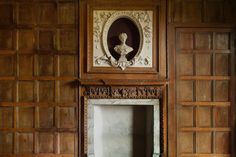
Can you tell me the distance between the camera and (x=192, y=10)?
4.55 metres

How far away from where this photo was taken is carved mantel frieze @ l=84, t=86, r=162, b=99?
4.48 metres

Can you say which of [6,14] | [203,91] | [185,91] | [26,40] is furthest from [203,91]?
[6,14]

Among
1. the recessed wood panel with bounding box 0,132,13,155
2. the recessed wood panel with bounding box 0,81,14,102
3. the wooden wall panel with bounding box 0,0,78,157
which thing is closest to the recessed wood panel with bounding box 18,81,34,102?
the wooden wall panel with bounding box 0,0,78,157

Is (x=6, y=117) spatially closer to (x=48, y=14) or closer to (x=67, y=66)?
(x=67, y=66)

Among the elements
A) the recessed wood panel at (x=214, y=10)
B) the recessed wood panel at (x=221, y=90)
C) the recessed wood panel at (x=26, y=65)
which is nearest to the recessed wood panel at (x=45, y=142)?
the recessed wood panel at (x=26, y=65)

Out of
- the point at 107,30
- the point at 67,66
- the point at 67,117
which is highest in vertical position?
the point at 107,30

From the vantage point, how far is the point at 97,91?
4488 millimetres

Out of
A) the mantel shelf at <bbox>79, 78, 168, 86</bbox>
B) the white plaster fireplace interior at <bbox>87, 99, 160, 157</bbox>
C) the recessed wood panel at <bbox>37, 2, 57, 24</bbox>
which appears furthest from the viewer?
the white plaster fireplace interior at <bbox>87, 99, 160, 157</bbox>

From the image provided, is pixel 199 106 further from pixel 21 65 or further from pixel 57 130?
pixel 21 65

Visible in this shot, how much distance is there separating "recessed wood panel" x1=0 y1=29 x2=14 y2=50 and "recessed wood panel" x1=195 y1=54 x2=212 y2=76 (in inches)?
106

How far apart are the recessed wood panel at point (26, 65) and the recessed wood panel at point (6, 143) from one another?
35.2 inches

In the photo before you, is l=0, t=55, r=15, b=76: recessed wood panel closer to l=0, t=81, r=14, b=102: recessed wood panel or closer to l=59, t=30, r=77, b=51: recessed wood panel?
l=0, t=81, r=14, b=102: recessed wood panel

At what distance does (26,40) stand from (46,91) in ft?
2.60

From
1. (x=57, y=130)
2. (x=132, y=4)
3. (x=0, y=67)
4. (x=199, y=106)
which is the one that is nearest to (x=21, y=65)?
(x=0, y=67)
